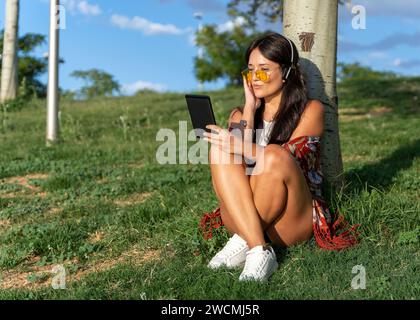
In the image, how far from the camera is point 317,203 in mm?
4398

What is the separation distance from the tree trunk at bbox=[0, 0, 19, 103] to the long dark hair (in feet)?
40.0

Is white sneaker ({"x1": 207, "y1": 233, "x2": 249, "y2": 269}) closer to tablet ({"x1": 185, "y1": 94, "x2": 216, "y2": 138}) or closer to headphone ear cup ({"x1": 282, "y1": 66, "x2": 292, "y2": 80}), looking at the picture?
tablet ({"x1": 185, "y1": 94, "x2": 216, "y2": 138})

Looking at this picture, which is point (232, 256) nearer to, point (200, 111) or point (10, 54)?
point (200, 111)

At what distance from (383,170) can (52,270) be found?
359cm

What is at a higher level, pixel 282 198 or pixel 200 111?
pixel 200 111

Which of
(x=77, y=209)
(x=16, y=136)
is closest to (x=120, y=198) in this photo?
(x=77, y=209)

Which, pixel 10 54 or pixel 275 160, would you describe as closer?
pixel 275 160

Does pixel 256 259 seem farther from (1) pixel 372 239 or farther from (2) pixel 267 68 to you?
(2) pixel 267 68

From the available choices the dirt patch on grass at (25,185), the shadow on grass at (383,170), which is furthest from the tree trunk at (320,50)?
the dirt patch on grass at (25,185)

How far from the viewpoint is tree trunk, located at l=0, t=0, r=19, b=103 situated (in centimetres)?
1527

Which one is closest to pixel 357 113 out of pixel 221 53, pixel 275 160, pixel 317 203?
pixel 317 203

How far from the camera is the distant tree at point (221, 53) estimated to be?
41.7m

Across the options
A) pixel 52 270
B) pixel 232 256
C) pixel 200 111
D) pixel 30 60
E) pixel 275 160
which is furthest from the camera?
pixel 30 60

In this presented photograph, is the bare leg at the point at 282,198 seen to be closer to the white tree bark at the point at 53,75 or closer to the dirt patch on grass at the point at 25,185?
the dirt patch on grass at the point at 25,185
